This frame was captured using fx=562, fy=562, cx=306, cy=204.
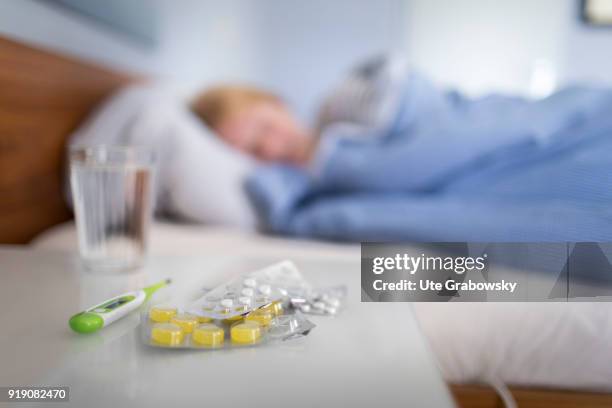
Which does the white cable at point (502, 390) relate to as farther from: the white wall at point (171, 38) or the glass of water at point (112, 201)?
the white wall at point (171, 38)

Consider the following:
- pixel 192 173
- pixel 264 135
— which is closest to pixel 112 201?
pixel 192 173

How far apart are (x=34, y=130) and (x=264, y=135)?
16.9 inches

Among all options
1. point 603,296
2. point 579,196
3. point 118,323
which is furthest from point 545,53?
point 118,323

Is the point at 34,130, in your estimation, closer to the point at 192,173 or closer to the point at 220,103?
the point at 192,173

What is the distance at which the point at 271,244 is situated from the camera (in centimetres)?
68

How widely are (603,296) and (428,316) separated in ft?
0.34

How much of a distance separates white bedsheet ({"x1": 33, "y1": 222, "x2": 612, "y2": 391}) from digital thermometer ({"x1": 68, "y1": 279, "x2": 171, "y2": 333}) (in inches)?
6.5

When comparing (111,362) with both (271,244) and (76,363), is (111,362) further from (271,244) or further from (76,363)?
(271,244)

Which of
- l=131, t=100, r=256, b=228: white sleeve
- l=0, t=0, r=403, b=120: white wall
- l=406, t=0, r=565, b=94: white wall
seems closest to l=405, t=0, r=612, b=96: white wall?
l=406, t=0, r=565, b=94: white wall

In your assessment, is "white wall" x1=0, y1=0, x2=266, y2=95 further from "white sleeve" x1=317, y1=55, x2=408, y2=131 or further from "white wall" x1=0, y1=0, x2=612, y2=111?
"white sleeve" x1=317, y1=55, x2=408, y2=131

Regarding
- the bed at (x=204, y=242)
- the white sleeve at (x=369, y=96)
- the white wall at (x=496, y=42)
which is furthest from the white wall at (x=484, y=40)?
the bed at (x=204, y=242)

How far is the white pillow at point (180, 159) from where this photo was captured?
2.56 ft

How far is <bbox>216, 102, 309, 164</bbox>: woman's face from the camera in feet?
3.39

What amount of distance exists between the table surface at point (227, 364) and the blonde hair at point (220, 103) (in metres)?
0.75
